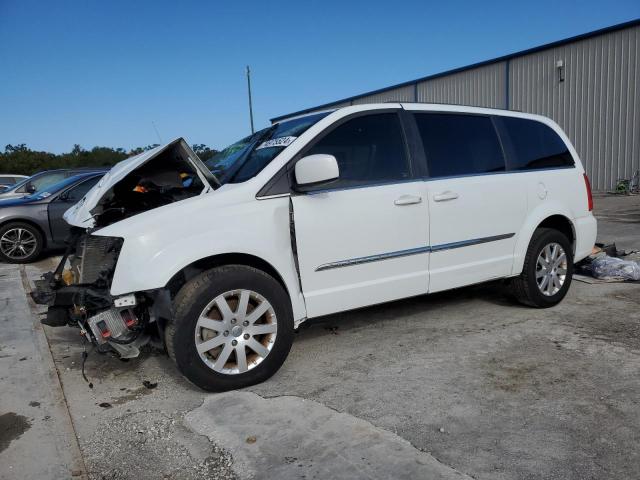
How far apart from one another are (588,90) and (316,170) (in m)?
15.8

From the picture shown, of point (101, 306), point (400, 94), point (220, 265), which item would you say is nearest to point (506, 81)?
point (400, 94)

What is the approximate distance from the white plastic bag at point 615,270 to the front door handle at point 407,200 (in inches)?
125

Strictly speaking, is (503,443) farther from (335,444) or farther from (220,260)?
(220,260)

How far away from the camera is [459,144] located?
4328 mm

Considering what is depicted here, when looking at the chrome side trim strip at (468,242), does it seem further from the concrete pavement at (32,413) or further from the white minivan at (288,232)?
the concrete pavement at (32,413)

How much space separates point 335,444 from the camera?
2678mm

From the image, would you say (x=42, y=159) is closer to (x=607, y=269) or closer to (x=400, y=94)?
(x=400, y=94)

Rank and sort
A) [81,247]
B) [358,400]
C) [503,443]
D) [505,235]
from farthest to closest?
[505,235], [81,247], [358,400], [503,443]

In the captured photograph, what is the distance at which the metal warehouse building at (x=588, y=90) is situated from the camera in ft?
49.3

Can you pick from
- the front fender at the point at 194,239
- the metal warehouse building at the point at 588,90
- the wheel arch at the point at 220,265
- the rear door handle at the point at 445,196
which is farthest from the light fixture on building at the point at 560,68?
the wheel arch at the point at 220,265

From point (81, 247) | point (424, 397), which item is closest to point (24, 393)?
point (81, 247)

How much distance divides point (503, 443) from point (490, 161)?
101 inches

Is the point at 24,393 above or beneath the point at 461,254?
beneath

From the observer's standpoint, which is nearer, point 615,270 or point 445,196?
point 445,196
